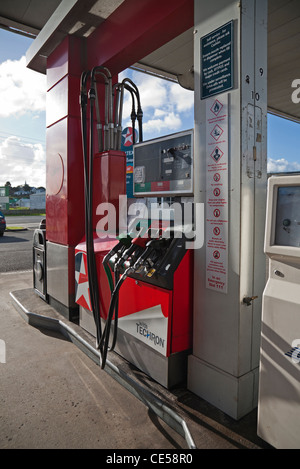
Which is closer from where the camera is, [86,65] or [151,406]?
[151,406]

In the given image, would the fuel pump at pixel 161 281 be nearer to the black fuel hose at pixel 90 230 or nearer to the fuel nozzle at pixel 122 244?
the fuel nozzle at pixel 122 244

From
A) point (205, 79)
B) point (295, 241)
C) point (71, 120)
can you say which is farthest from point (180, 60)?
point (295, 241)

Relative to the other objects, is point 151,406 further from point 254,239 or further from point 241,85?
point 241,85

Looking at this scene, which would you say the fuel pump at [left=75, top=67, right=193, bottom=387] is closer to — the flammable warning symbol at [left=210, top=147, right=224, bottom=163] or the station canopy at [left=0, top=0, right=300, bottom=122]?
the flammable warning symbol at [left=210, top=147, right=224, bottom=163]

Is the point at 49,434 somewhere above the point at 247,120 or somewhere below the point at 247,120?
below

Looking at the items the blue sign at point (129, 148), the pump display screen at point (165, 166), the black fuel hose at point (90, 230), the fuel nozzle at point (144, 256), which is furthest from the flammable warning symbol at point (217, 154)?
the blue sign at point (129, 148)

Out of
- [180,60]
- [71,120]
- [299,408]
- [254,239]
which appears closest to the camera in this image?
[299,408]

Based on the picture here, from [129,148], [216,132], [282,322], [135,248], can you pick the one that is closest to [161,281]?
[135,248]

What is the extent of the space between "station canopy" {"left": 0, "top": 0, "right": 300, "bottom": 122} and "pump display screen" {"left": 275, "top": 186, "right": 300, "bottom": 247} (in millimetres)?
2479

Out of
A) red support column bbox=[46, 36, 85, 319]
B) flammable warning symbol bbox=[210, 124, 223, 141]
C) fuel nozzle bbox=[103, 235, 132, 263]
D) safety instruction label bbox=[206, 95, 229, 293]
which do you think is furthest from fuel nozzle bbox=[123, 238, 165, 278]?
red support column bbox=[46, 36, 85, 319]

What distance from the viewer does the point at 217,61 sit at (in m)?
2.09

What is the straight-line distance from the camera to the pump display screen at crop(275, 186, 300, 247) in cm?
162

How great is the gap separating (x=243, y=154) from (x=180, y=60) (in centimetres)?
374

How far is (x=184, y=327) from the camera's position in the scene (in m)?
2.34
